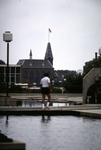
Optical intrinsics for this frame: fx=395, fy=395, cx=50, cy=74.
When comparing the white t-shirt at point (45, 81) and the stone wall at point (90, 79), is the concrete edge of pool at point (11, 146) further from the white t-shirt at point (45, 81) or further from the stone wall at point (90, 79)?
the stone wall at point (90, 79)

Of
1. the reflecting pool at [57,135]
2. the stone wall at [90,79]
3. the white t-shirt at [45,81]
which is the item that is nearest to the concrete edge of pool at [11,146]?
the reflecting pool at [57,135]

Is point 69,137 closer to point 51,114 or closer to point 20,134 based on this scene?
point 20,134

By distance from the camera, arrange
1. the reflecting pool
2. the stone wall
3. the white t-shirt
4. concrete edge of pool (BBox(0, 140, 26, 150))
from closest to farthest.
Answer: concrete edge of pool (BBox(0, 140, 26, 150)), the reflecting pool, the white t-shirt, the stone wall

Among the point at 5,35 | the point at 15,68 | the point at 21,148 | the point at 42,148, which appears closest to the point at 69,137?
the point at 42,148

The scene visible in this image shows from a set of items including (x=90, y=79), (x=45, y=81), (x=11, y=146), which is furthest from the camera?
(x=90, y=79)

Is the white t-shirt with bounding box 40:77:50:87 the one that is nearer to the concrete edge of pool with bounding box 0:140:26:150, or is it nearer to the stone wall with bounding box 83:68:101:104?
the stone wall with bounding box 83:68:101:104

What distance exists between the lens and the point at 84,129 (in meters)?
9.96

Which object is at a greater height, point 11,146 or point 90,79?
point 90,79

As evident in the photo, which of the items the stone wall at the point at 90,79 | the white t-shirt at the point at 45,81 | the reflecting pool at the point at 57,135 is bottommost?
the reflecting pool at the point at 57,135

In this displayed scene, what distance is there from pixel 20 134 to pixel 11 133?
0.25m

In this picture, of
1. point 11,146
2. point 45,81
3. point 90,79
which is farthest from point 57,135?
point 90,79

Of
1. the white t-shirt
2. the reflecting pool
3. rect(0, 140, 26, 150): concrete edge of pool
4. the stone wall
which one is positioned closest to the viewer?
rect(0, 140, 26, 150): concrete edge of pool

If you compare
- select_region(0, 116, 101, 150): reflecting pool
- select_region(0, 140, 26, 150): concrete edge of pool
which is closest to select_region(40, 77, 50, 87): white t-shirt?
select_region(0, 116, 101, 150): reflecting pool

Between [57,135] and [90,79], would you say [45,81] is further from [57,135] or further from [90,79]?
[57,135]
